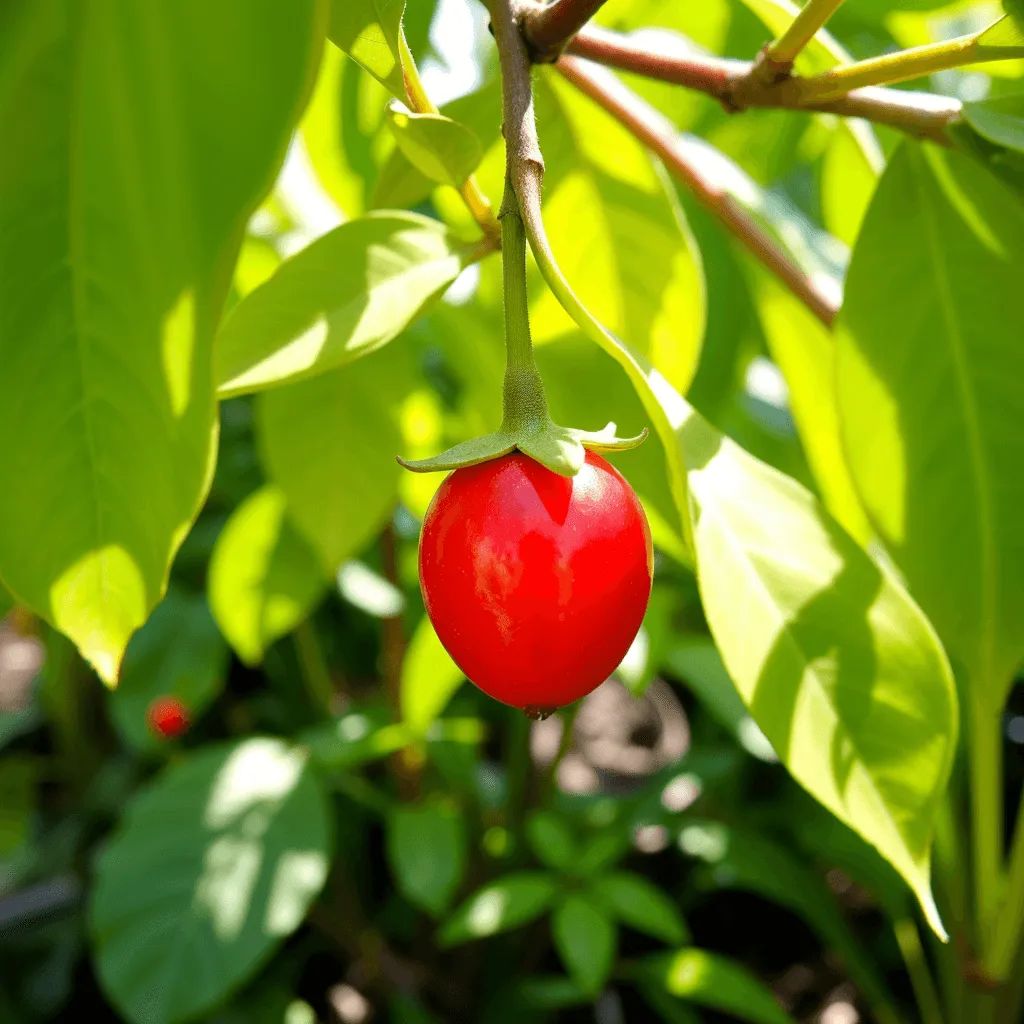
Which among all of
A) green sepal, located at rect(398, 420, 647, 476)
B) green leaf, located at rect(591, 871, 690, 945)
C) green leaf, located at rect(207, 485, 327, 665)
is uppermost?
green sepal, located at rect(398, 420, 647, 476)

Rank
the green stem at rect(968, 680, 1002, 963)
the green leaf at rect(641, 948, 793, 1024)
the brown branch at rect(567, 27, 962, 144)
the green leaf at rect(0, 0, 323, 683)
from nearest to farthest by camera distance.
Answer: the green leaf at rect(0, 0, 323, 683) → the brown branch at rect(567, 27, 962, 144) → the green stem at rect(968, 680, 1002, 963) → the green leaf at rect(641, 948, 793, 1024)

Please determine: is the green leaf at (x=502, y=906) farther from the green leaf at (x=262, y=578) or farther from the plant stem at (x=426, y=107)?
the plant stem at (x=426, y=107)

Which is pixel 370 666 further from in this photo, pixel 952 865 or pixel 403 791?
pixel 952 865

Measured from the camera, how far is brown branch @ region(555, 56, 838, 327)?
1.99 ft

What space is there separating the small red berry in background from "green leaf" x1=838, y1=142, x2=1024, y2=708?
1049 millimetres

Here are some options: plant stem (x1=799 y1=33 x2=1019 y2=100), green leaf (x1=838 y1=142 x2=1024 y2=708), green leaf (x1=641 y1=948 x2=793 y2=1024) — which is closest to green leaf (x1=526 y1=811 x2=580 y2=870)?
green leaf (x1=641 y1=948 x2=793 y2=1024)

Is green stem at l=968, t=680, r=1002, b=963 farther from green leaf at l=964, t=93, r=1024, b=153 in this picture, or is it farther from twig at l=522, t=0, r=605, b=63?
twig at l=522, t=0, r=605, b=63

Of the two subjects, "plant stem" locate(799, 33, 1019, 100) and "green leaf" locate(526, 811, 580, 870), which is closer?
"plant stem" locate(799, 33, 1019, 100)

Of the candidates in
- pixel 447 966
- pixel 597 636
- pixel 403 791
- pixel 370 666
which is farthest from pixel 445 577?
pixel 370 666

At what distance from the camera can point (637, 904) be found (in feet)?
3.49

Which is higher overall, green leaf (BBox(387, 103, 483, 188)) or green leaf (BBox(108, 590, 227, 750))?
green leaf (BBox(387, 103, 483, 188))

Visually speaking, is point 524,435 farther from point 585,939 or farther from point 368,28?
point 585,939

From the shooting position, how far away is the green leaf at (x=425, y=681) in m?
1.04

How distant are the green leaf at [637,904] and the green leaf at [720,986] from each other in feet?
0.22
